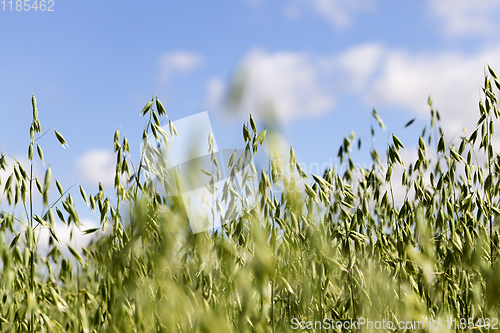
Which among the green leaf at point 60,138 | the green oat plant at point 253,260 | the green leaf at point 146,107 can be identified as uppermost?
the green leaf at point 146,107

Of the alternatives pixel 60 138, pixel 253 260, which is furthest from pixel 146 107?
pixel 253 260

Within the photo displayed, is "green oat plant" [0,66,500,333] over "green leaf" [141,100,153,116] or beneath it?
beneath

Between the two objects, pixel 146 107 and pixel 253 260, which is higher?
pixel 146 107

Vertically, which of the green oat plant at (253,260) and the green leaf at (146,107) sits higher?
the green leaf at (146,107)

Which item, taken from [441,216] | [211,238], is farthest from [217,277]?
[441,216]

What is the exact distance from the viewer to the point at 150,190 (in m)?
2.18

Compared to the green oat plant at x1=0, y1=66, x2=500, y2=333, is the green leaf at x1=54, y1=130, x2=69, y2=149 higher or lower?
higher

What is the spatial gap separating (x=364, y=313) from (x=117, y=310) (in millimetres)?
1265

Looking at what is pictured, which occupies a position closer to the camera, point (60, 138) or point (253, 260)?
point (253, 260)

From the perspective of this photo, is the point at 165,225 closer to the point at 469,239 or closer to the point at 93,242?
the point at 93,242

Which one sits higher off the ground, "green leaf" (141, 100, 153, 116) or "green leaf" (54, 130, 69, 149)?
"green leaf" (141, 100, 153, 116)

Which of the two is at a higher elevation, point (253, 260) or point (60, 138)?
point (60, 138)

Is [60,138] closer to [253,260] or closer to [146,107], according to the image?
[146,107]

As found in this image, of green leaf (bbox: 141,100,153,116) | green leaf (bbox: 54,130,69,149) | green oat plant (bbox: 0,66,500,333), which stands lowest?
green oat plant (bbox: 0,66,500,333)
